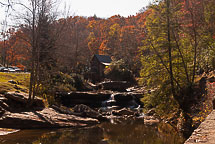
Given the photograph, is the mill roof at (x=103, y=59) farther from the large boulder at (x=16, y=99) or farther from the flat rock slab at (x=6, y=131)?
the flat rock slab at (x=6, y=131)

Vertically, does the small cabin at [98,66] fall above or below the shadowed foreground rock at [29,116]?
above

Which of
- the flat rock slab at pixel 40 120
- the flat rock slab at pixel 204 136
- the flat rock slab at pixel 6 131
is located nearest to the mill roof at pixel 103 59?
the flat rock slab at pixel 40 120

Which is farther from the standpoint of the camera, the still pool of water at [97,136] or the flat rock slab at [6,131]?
the flat rock slab at [6,131]

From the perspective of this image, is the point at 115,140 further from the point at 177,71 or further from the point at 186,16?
the point at 186,16

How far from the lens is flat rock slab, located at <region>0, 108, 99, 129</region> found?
11223 mm

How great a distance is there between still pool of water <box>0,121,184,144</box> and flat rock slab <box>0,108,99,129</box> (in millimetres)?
665

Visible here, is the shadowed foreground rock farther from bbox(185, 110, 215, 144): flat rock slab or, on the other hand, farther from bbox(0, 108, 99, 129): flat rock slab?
bbox(185, 110, 215, 144): flat rock slab

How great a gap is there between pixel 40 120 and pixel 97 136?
387 cm

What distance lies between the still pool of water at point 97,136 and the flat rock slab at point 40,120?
2.18 ft

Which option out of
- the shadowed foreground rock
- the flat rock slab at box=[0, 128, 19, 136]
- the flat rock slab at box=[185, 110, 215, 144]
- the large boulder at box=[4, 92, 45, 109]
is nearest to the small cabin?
the shadowed foreground rock

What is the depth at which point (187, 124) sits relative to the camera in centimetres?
1145

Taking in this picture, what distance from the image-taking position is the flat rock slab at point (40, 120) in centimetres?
1122

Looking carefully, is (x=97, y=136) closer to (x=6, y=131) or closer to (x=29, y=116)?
(x=29, y=116)

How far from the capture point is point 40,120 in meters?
12.0
